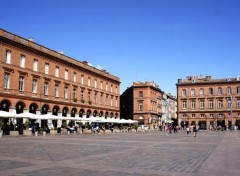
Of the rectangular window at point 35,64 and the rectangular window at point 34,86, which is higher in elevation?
the rectangular window at point 35,64

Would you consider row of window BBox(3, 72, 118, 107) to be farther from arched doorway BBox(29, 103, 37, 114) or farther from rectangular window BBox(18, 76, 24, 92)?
arched doorway BBox(29, 103, 37, 114)

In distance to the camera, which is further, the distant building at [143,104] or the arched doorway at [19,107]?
the distant building at [143,104]

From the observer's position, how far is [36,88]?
151 ft

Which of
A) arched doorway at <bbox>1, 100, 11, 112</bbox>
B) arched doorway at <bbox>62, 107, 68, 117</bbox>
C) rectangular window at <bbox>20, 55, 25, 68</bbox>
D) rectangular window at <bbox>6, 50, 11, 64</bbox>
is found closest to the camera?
arched doorway at <bbox>1, 100, 11, 112</bbox>

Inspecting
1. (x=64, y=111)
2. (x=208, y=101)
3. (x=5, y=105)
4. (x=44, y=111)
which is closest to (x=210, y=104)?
(x=208, y=101)

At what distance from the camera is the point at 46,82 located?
158 feet

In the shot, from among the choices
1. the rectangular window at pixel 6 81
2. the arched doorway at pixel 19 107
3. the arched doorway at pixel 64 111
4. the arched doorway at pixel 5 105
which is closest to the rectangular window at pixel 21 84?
the arched doorway at pixel 19 107

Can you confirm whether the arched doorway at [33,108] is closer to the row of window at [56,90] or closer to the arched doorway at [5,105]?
the row of window at [56,90]

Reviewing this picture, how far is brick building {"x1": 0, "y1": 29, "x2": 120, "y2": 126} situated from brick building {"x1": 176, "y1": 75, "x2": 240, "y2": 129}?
32.1 meters

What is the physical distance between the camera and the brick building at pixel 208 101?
85.6 meters

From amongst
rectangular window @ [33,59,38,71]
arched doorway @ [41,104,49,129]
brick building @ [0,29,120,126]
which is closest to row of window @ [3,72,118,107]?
brick building @ [0,29,120,126]

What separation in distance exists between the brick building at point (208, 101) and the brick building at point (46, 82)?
32.1 metres

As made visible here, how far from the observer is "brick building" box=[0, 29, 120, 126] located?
1593 inches

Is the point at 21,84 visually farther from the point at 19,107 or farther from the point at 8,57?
the point at 8,57
